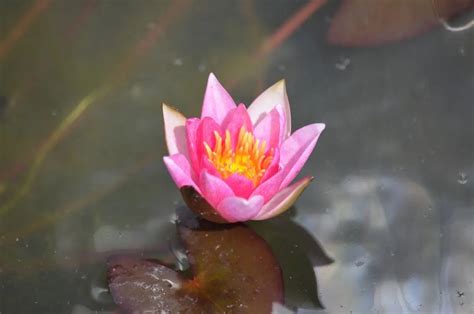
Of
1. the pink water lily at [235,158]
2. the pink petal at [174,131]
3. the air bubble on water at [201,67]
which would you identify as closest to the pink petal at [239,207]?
the pink water lily at [235,158]

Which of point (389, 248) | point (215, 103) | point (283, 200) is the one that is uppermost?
point (215, 103)

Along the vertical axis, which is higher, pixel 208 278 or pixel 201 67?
pixel 201 67

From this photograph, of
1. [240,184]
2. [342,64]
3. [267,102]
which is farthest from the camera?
[342,64]

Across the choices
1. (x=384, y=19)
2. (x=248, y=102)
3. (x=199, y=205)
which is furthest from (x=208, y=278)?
(x=384, y=19)

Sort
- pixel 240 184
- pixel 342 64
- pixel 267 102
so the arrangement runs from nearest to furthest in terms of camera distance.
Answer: pixel 240 184 → pixel 267 102 → pixel 342 64

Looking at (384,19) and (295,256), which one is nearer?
(295,256)

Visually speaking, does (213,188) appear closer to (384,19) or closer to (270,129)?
(270,129)

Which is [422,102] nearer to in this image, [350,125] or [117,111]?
[350,125]
